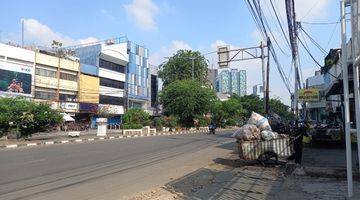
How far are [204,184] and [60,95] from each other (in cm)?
5386

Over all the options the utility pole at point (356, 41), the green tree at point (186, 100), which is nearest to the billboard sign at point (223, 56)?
the utility pole at point (356, 41)

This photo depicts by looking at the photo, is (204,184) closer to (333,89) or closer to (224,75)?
(333,89)

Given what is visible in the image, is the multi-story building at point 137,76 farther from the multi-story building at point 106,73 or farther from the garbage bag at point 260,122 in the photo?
the garbage bag at point 260,122

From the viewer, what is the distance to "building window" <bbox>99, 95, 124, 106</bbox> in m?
73.2

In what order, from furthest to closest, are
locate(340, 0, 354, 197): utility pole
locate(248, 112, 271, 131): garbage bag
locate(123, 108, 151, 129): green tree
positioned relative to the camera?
locate(123, 108, 151, 129): green tree
locate(248, 112, 271, 131): garbage bag
locate(340, 0, 354, 197): utility pole

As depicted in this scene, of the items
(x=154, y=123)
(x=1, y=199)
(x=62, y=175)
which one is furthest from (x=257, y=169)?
(x=154, y=123)

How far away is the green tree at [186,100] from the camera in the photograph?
6881 centimetres

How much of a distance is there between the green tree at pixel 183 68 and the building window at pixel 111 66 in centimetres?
963

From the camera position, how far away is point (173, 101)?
69938 mm

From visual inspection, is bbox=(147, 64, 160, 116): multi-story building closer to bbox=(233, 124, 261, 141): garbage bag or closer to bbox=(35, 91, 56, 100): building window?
bbox=(35, 91, 56, 100): building window

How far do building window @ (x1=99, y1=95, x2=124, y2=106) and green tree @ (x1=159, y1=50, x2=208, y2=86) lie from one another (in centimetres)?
1194

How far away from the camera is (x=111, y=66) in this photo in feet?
254

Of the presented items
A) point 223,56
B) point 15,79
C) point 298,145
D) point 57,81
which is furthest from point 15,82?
point 298,145

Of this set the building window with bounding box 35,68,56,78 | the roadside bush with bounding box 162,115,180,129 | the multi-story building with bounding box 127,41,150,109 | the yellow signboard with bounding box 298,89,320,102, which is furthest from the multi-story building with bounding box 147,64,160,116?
the yellow signboard with bounding box 298,89,320,102
